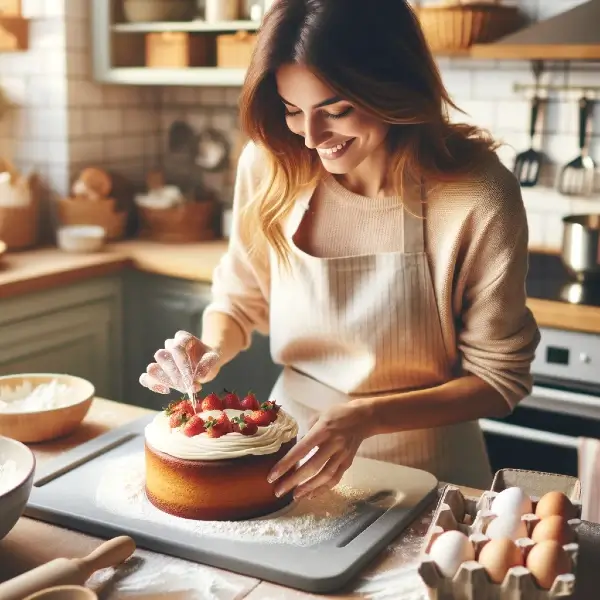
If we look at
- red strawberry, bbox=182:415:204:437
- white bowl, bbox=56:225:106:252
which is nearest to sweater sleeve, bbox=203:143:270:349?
red strawberry, bbox=182:415:204:437

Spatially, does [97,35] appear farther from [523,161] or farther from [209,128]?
[523,161]

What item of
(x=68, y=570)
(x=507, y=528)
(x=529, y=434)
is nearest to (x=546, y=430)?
(x=529, y=434)

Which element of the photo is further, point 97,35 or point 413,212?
point 97,35

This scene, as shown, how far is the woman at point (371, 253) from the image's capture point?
1.39 metres

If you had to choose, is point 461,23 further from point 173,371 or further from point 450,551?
point 450,551

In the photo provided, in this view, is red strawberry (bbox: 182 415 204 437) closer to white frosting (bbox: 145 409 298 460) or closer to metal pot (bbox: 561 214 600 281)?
white frosting (bbox: 145 409 298 460)

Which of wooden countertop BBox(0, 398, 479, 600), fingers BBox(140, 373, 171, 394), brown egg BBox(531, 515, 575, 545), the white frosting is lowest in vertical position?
wooden countertop BBox(0, 398, 479, 600)

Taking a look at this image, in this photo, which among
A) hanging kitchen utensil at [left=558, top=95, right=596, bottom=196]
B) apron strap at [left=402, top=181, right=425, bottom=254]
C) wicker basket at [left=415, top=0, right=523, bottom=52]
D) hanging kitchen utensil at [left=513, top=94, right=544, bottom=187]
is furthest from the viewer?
hanging kitchen utensil at [left=513, top=94, right=544, bottom=187]

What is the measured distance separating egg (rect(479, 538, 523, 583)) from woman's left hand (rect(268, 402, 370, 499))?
34cm

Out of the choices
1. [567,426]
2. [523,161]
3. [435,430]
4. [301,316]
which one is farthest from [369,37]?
[523,161]

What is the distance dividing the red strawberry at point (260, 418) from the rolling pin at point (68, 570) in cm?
26

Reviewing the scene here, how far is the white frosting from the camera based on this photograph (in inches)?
48.8

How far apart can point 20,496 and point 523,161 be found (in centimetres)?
218

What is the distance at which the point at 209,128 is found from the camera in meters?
3.48
